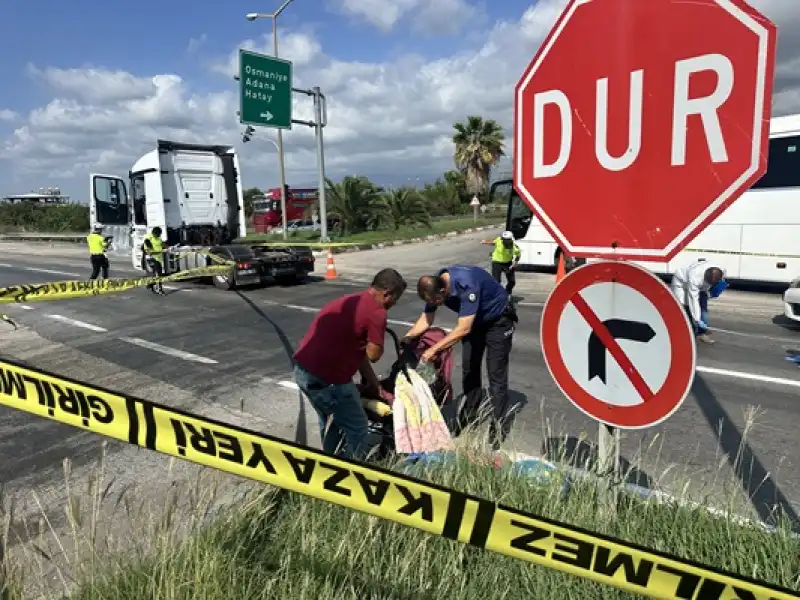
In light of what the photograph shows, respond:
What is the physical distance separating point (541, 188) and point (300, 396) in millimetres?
3900

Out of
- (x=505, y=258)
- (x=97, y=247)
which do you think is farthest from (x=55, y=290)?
(x=97, y=247)

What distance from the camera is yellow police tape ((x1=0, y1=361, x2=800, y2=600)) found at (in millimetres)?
1520

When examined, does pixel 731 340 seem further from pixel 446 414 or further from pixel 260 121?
pixel 260 121

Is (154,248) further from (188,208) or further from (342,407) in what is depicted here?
(342,407)

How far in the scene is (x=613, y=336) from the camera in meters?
2.29

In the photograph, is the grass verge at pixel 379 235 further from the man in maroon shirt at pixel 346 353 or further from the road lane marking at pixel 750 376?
the man in maroon shirt at pixel 346 353

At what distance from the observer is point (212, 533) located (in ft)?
8.61

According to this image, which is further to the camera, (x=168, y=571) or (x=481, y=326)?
(x=481, y=326)

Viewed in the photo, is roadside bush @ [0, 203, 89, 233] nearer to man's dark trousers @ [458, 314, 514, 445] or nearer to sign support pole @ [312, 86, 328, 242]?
sign support pole @ [312, 86, 328, 242]

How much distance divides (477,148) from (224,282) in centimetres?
3241

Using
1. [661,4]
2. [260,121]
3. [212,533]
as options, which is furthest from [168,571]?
[260,121]

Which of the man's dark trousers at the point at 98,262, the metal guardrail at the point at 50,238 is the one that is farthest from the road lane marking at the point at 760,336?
the metal guardrail at the point at 50,238

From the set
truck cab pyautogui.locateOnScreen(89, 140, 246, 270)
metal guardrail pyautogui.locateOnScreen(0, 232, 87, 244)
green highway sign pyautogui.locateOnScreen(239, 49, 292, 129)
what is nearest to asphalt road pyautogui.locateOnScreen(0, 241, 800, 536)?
truck cab pyautogui.locateOnScreen(89, 140, 246, 270)

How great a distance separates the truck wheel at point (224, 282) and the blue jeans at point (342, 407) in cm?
1017
